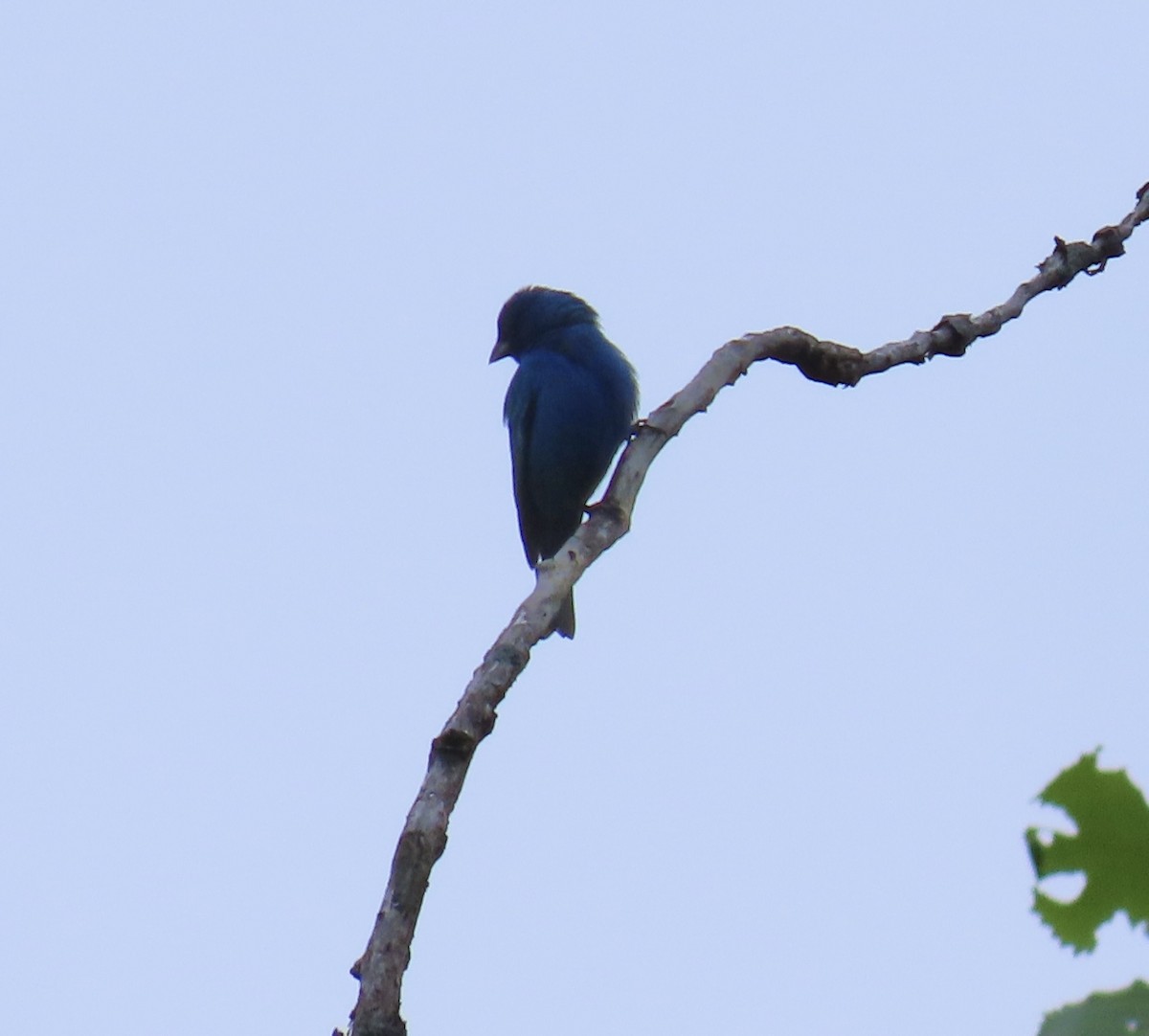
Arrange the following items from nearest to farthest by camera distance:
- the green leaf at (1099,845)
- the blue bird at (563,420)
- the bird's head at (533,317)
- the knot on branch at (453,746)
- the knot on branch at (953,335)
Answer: the green leaf at (1099,845) → the knot on branch at (453,746) → the knot on branch at (953,335) → the blue bird at (563,420) → the bird's head at (533,317)

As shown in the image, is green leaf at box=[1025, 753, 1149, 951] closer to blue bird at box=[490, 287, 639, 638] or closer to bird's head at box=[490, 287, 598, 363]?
blue bird at box=[490, 287, 639, 638]

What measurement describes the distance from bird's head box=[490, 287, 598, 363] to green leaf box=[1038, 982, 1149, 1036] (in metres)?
9.26

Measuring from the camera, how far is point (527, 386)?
9.58 m

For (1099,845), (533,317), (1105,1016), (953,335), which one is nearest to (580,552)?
(953,335)

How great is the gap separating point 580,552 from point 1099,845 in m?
2.30

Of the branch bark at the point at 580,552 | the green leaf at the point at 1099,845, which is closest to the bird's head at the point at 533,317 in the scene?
the branch bark at the point at 580,552

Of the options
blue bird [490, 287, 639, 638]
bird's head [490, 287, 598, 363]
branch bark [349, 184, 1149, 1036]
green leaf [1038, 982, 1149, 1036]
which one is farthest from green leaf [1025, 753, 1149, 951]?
bird's head [490, 287, 598, 363]

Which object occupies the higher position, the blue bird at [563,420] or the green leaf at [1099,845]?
the blue bird at [563,420]

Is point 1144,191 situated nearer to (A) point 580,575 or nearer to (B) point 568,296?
(A) point 580,575

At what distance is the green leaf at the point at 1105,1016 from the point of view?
34.6 inches

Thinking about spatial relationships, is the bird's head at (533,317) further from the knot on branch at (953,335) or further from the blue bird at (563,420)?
the knot on branch at (953,335)

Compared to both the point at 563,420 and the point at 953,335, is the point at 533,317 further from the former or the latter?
the point at 953,335

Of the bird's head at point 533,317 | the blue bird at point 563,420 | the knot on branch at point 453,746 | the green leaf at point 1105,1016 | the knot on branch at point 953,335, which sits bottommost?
the green leaf at point 1105,1016

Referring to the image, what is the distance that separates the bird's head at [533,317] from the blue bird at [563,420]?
1 centimetres
